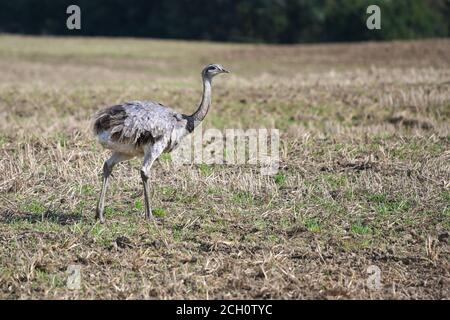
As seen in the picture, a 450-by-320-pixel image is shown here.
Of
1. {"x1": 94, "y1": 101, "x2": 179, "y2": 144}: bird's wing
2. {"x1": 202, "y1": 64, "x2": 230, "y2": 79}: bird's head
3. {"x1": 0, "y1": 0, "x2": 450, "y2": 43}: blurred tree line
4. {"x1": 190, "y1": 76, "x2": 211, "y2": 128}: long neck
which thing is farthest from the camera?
{"x1": 0, "y1": 0, "x2": 450, "y2": 43}: blurred tree line

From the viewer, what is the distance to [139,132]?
32.3 feet

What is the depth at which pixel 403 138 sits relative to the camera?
1446 centimetres

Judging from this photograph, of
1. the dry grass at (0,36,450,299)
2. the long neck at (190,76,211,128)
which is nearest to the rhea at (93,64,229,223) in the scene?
the long neck at (190,76,211,128)

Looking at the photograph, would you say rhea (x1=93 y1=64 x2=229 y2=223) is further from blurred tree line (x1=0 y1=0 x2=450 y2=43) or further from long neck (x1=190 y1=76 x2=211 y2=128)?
blurred tree line (x1=0 y1=0 x2=450 y2=43)

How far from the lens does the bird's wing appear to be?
32.3 ft

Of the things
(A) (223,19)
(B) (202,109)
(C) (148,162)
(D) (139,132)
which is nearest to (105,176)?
(C) (148,162)

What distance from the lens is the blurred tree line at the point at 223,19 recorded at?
54.7 metres

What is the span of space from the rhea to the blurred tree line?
147 ft

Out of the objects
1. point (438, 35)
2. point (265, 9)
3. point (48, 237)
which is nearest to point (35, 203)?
point (48, 237)

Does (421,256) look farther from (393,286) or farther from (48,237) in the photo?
(48,237)

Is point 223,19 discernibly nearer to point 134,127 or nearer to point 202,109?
point 202,109

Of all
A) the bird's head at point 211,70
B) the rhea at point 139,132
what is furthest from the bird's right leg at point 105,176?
the bird's head at point 211,70

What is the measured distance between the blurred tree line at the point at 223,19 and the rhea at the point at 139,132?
44941 millimetres

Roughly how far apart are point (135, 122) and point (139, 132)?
0.13 metres
